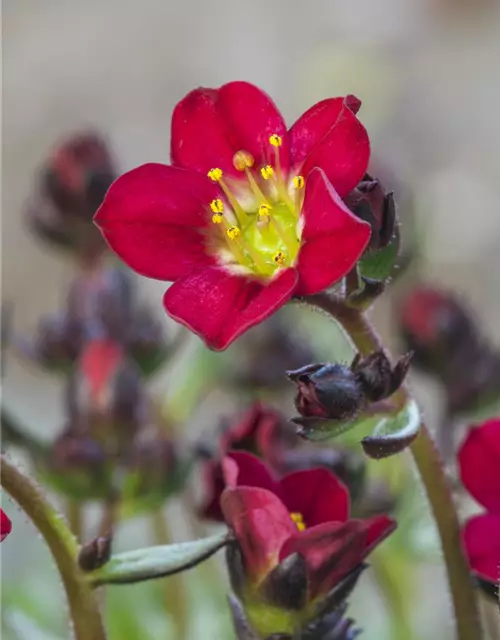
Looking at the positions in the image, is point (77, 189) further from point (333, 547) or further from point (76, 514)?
point (333, 547)

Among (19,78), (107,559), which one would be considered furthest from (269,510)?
(19,78)

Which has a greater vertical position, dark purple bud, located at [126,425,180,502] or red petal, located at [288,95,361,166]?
red petal, located at [288,95,361,166]

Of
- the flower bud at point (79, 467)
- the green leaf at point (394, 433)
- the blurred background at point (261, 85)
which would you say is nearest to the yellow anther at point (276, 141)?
the green leaf at point (394, 433)

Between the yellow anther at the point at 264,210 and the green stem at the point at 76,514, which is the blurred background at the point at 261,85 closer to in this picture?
the green stem at the point at 76,514

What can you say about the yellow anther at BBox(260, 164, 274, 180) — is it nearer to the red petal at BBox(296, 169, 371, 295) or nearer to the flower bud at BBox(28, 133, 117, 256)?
the red petal at BBox(296, 169, 371, 295)

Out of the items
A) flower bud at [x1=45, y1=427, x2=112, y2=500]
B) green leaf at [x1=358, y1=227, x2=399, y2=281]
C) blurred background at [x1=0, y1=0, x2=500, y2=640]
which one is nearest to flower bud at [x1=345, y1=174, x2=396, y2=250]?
green leaf at [x1=358, y1=227, x2=399, y2=281]

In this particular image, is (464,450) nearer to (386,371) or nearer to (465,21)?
(386,371)

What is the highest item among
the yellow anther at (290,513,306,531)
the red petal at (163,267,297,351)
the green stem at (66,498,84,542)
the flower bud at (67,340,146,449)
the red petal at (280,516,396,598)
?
the red petal at (163,267,297,351)
